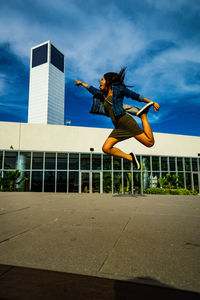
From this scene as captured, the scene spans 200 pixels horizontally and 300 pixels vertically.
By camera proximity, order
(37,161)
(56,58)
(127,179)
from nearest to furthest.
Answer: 1. (37,161)
2. (127,179)
3. (56,58)

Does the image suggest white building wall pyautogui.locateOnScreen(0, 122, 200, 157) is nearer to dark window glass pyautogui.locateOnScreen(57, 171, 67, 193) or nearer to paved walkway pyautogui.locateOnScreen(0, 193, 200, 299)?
dark window glass pyautogui.locateOnScreen(57, 171, 67, 193)

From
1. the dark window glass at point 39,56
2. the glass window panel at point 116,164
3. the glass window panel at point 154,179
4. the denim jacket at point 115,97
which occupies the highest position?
the dark window glass at point 39,56

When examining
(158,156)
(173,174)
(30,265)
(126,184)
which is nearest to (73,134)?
(126,184)

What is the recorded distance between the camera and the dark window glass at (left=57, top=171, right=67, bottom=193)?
1537cm

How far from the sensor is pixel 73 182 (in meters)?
15.7

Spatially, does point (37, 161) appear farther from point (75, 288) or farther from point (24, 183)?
point (75, 288)

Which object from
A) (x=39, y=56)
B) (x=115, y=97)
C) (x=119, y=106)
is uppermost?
(x=39, y=56)

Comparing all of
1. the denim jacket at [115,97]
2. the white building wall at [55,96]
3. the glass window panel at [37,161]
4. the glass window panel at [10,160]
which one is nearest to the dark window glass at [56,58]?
the white building wall at [55,96]

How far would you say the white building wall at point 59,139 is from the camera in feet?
49.2

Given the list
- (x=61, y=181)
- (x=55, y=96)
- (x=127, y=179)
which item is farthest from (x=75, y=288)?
(x=55, y=96)

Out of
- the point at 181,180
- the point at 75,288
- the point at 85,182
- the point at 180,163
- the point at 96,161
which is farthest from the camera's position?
the point at 180,163

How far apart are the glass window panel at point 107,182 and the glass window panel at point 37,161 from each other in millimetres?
4791

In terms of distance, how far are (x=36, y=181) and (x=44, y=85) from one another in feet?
602

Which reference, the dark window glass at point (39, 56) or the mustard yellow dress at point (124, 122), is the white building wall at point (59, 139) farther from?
the dark window glass at point (39, 56)
